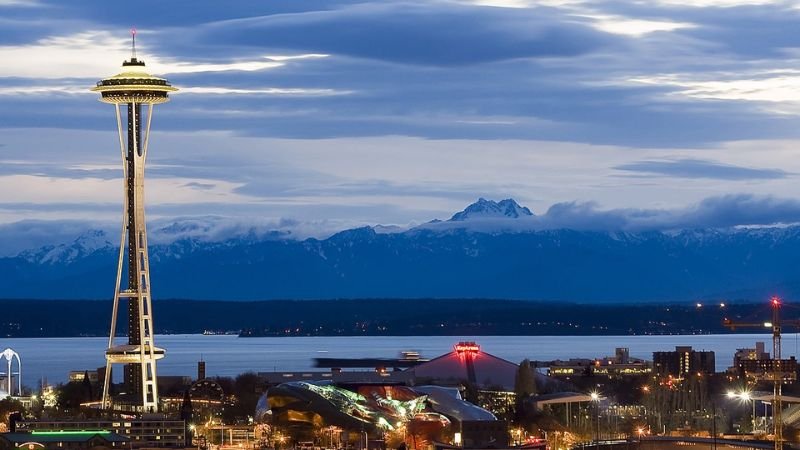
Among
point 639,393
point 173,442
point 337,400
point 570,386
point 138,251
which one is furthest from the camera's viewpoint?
point 639,393

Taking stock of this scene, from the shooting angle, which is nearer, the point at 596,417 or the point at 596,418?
the point at 596,418

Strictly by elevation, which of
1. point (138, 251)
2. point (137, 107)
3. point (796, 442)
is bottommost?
point (796, 442)

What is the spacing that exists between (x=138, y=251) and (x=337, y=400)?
1666 centimetres

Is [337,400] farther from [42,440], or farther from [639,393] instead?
[639,393]

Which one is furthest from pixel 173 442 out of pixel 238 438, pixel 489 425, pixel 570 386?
pixel 570 386

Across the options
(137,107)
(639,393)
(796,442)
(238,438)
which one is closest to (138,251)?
(137,107)

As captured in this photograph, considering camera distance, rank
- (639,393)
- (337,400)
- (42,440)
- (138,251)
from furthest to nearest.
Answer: (639,393) → (138,251) → (337,400) → (42,440)

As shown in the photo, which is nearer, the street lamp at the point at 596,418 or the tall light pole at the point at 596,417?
the street lamp at the point at 596,418

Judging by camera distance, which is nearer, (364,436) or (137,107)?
(364,436)

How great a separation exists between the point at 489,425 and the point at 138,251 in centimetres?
2448

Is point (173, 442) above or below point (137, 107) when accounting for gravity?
below

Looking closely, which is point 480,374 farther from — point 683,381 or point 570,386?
point 683,381

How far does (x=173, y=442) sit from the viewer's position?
341 ft

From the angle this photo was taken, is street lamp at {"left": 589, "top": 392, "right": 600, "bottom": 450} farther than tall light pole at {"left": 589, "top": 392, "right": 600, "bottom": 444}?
No
